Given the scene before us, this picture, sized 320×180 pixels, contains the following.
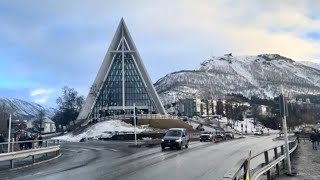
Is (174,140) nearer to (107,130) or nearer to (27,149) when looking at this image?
(27,149)

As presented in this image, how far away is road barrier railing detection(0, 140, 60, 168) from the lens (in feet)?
68.5

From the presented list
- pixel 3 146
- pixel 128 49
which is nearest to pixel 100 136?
pixel 3 146

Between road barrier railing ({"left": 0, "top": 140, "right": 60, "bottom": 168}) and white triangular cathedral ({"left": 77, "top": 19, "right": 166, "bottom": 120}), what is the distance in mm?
117877

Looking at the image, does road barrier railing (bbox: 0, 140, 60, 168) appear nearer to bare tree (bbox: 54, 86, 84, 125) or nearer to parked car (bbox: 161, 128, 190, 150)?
parked car (bbox: 161, 128, 190, 150)

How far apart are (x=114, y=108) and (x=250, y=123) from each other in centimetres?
5932

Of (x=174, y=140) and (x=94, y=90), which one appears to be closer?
(x=174, y=140)

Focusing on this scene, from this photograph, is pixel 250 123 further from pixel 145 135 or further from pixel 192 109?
pixel 145 135

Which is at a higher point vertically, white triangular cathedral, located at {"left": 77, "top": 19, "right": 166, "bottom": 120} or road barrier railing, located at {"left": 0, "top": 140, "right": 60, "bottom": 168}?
white triangular cathedral, located at {"left": 77, "top": 19, "right": 166, "bottom": 120}

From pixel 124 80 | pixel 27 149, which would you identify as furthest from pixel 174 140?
pixel 124 80

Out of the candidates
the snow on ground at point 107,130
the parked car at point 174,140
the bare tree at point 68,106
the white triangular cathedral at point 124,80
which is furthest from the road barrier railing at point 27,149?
the white triangular cathedral at point 124,80

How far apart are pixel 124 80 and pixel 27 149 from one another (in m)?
128

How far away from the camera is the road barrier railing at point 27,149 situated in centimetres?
Result: 2087

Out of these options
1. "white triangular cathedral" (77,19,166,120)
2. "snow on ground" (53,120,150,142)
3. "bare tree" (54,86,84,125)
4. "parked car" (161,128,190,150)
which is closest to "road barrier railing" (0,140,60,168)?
"parked car" (161,128,190,150)

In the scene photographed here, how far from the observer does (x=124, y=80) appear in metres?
153
